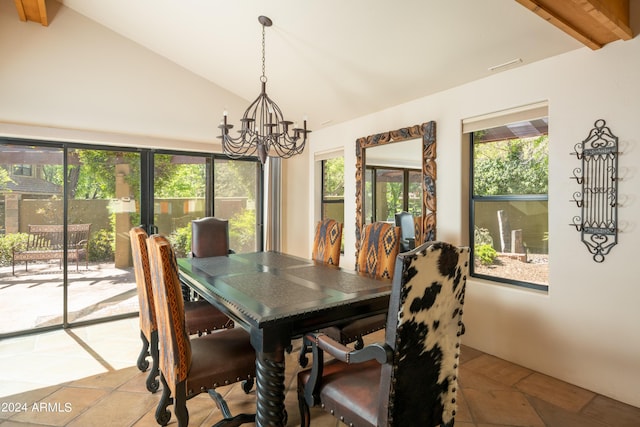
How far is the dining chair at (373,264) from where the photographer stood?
241cm

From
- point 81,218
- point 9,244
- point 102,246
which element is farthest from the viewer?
point 102,246

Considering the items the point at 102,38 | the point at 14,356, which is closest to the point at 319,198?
the point at 102,38

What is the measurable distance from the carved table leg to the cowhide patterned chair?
0.43 ft

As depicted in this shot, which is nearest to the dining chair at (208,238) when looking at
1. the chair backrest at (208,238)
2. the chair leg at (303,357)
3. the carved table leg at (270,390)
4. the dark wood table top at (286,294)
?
the chair backrest at (208,238)

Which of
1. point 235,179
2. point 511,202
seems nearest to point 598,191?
point 511,202

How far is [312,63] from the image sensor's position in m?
3.44

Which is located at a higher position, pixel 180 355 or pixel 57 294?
pixel 180 355

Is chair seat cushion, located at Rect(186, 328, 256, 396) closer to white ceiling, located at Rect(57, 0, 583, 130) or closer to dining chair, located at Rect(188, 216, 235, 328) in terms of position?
dining chair, located at Rect(188, 216, 235, 328)

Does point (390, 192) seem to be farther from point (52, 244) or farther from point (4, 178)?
point (4, 178)

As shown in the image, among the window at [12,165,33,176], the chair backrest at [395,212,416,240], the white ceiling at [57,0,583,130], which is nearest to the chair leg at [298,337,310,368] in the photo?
the chair backrest at [395,212,416,240]

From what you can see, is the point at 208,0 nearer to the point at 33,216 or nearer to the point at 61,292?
the point at 33,216

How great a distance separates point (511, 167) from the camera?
2979 mm

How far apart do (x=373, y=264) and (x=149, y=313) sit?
164 cm

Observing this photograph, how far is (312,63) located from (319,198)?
209 centimetres
